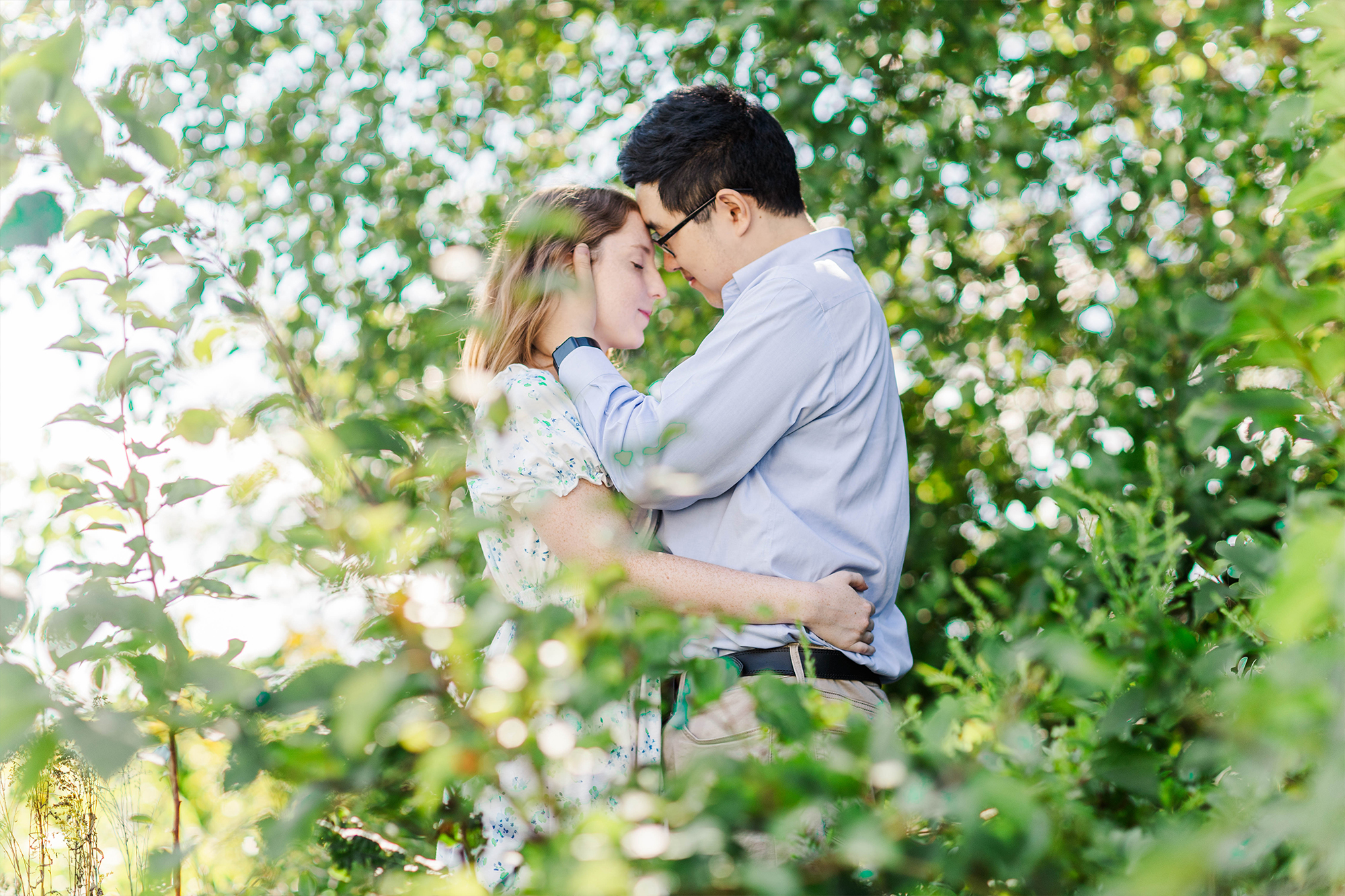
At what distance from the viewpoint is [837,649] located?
1676 mm

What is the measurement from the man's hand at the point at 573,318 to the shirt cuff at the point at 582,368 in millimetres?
107

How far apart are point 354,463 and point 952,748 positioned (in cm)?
59

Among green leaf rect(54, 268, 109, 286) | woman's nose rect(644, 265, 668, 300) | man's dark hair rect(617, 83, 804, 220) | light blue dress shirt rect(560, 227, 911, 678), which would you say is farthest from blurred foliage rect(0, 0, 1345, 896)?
man's dark hair rect(617, 83, 804, 220)

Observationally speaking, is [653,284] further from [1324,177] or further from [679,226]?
[1324,177]

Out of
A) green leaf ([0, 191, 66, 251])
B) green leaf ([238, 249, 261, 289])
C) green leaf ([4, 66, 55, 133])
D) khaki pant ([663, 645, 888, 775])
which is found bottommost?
khaki pant ([663, 645, 888, 775])

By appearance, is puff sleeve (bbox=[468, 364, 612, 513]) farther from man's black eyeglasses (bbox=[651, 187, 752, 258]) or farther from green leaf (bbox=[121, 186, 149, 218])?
green leaf (bbox=[121, 186, 149, 218])

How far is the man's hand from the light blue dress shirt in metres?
0.13

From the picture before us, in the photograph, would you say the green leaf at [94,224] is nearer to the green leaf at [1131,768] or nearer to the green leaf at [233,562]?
the green leaf at [233,562]

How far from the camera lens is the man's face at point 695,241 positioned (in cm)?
210

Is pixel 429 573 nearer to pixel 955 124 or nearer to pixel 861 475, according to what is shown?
pixel 861 475

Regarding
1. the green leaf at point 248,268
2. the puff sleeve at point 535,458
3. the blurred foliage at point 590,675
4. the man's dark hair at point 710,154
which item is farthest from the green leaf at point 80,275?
the man's dark hair at point 710,154

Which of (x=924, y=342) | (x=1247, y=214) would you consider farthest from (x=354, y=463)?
Answer: (x=1247, y=214)

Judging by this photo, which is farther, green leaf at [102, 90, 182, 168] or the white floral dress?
the white floral dress

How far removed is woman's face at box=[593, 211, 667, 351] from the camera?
6.61ft
